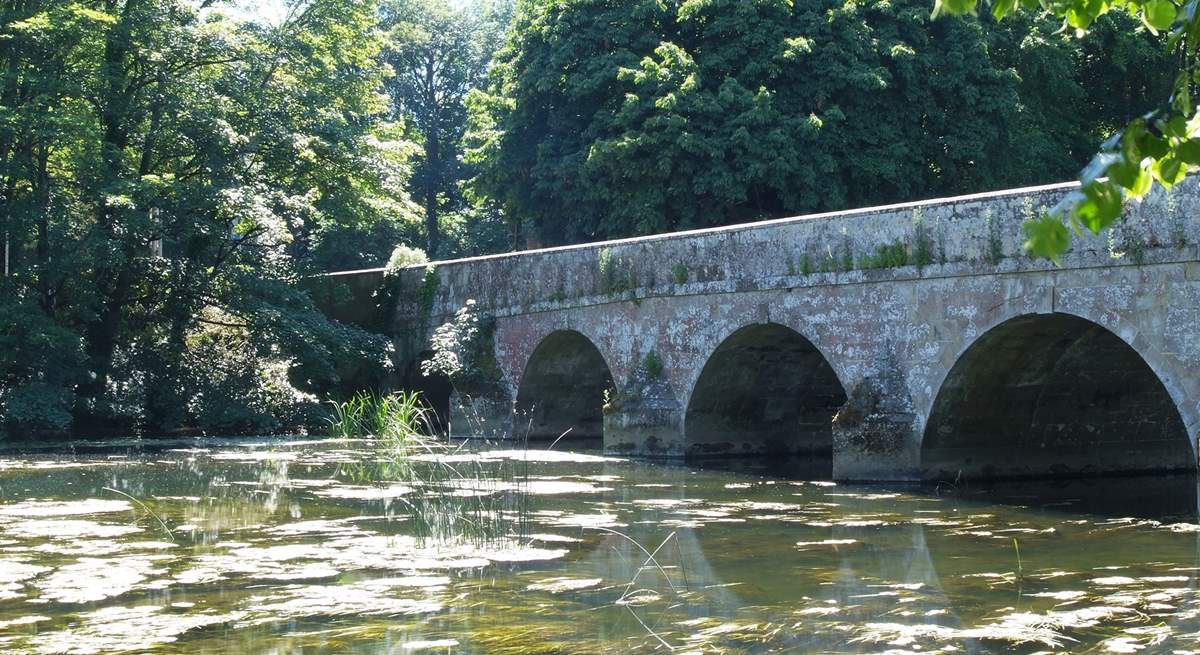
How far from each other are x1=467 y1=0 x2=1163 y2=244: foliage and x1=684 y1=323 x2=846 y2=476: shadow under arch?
20.8 feet

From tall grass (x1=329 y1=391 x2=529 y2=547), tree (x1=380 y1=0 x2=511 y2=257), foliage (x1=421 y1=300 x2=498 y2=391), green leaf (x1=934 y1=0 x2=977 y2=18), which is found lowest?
tall grass (x1=329 y1=391 x2=529 y2=547)

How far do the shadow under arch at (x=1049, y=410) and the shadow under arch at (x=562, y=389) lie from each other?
7231 millimetres

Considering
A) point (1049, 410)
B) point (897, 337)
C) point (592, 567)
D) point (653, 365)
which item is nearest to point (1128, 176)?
point (592, 567)

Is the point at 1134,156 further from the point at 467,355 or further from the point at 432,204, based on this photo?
the point at 432,204

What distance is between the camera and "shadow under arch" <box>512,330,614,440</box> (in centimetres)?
2044

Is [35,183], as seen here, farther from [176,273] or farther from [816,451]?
[816,451]

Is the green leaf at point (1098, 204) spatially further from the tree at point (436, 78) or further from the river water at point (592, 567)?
the tree at point (436, 78)

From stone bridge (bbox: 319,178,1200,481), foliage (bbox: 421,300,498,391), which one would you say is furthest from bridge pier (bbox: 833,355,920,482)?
foliage (bbox: 421,300,498,391)

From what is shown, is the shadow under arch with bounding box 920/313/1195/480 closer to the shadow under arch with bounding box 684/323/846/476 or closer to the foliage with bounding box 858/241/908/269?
the foliage with bounding box 858/241/908/269

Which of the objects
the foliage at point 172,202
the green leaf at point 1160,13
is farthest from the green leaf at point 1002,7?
the foliage at point 172,202

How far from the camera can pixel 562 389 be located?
2125cm

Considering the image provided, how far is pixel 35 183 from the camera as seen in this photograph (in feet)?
65.2

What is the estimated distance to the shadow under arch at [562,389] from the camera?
2044cm

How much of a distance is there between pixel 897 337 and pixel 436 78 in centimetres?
3478
